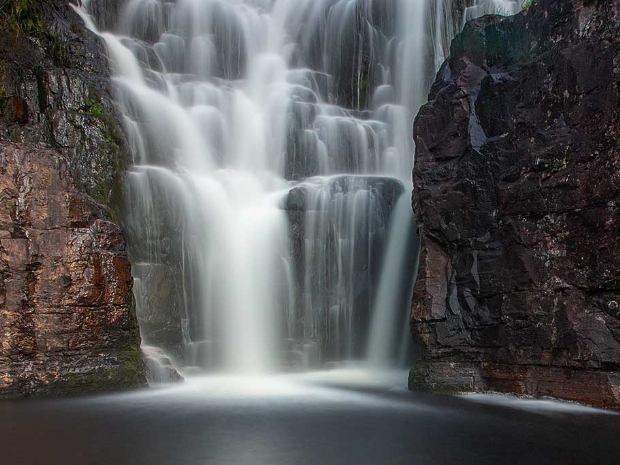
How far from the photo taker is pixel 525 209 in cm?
941

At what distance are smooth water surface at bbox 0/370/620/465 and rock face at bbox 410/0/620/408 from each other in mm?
722

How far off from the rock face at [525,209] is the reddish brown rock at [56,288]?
18.2 feet

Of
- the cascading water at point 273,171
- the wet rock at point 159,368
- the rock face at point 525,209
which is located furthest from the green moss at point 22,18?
the rock face at point 525,209

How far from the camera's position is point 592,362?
8328 millimetres

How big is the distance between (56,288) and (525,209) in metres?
8.18

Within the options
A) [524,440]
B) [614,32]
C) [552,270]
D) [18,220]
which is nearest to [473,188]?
[552,270]

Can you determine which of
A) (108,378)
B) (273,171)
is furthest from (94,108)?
(108,378)

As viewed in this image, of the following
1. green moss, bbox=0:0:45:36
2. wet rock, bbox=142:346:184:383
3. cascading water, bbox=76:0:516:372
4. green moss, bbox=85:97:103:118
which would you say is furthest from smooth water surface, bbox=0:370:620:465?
green moss, bbox=0:0:45:36

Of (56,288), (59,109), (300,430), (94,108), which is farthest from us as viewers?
(94,108)

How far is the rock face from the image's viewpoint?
27.7 ft

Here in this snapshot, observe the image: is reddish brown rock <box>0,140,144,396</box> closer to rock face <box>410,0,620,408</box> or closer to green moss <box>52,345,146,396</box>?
green moss <box>52,345,146,396</box>

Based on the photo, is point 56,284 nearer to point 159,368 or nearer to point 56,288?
point 56,288

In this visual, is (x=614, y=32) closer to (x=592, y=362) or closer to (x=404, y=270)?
(x=592, y=362)

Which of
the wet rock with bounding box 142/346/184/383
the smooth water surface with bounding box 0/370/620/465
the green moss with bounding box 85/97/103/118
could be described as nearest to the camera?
the smooth water surface with bounding box 0/370/620/465
